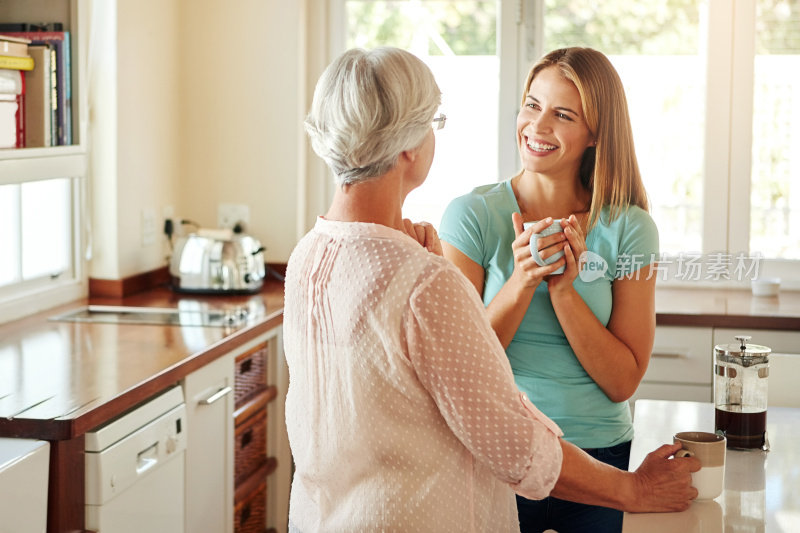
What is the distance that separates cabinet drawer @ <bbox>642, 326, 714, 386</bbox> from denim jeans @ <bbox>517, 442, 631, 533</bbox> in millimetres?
1429

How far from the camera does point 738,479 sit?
1.53 m

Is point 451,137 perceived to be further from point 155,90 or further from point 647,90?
point 155,90

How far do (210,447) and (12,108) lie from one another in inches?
38.0

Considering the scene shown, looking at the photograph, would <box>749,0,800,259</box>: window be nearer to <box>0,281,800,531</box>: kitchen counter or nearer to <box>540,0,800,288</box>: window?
<box>540,0,800,288</box>: window

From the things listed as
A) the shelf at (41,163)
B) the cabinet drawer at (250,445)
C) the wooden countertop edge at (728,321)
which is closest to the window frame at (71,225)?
the shelf at (41,163)

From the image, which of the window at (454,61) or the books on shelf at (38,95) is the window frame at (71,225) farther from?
the window at (454,61)

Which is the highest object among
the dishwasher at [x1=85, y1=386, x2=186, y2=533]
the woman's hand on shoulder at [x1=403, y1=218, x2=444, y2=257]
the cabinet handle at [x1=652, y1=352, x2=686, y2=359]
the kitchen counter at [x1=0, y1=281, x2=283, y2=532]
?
the woman's hand on shoulder at [x1=403, y1=218, x2=444, y2=257]

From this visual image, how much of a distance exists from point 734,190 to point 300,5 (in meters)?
1.66

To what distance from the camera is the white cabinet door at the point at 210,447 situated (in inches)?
95.0

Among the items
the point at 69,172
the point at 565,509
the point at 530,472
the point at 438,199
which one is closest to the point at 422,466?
the point at 530,472

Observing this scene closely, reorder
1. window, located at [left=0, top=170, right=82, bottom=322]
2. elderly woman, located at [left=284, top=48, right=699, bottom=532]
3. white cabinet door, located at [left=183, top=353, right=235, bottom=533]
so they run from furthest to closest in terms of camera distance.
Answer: window, located at [left=0, top=170, right=82, bottom=322], white cabinet door, located at [left=183, top=353, right=235, bottom=533], elderly woman, located at [left=284, top=48, right=699, bottom=532]

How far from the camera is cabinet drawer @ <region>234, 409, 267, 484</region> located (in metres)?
2.84

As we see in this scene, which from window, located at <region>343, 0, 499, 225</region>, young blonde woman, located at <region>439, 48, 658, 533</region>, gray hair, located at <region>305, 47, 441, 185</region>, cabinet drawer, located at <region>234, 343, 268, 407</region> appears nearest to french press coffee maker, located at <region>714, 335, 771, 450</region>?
young blonde woman, located at <region>439, 48, 658, 533</region>

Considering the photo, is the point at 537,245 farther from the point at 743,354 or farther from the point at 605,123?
the point at 743,354
